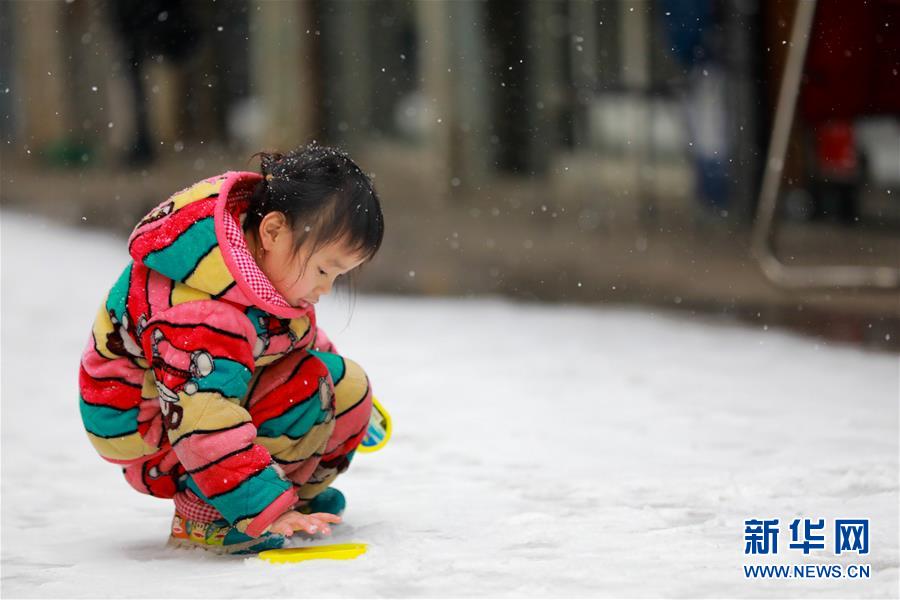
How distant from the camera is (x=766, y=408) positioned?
2.88m

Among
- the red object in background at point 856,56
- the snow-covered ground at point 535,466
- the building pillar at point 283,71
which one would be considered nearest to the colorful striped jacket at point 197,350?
the snow-covered ground at point 535,466

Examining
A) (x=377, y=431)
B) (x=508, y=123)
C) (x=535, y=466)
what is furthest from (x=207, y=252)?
(x=508, y=123)

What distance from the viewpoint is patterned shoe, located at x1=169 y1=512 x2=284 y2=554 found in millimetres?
1831

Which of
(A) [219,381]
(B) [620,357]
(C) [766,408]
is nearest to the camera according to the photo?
(A) [219,381]

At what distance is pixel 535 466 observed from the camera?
2.40 m

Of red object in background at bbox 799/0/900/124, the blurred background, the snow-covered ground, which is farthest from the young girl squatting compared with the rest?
red object in background at bbox 799/0/900/124

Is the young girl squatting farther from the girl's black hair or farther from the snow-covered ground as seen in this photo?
the snow-covered ground

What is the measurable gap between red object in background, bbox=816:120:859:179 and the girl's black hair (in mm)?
3904

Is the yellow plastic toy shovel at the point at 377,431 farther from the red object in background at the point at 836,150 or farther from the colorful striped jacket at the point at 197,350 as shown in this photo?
the red object in background at the point at 836,150

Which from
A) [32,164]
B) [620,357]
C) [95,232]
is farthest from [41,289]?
[32,164]

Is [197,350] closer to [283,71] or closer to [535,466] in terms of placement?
[535,466]

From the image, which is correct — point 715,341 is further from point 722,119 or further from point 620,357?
point 722,119

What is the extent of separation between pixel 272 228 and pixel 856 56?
3.18 m

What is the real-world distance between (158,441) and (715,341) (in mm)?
2156
